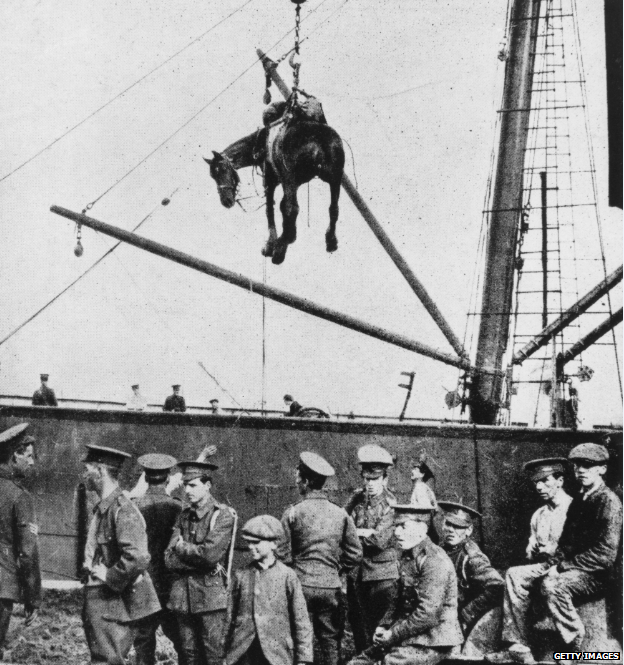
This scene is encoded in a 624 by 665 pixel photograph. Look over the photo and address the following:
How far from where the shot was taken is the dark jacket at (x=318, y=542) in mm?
5109

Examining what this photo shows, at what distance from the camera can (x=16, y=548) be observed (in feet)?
16.9

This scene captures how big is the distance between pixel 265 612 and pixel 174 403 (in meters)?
6.05

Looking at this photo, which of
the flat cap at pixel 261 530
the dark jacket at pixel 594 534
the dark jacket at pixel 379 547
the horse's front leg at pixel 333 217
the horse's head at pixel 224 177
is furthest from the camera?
the horse's head at pixel 224 177

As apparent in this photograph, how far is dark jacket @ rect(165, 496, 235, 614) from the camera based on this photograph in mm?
4871

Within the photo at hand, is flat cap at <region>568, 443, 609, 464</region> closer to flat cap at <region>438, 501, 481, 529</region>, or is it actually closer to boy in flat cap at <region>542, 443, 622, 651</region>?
boy in flat cap at <region>542, 443, 622, 651</region>

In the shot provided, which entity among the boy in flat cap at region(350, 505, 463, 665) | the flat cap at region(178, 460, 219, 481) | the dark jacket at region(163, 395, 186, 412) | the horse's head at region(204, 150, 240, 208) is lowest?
the boy in flat cap at region(350, 505, 463, 665)

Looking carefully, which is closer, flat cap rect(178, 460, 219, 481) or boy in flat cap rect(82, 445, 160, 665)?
boy in flat cap rect(82, 445, 160, 665)

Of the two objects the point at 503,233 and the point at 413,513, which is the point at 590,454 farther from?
the point at 503,233

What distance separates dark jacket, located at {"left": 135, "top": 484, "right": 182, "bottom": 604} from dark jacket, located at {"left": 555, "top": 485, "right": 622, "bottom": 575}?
2.66 m

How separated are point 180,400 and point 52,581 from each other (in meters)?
3.42

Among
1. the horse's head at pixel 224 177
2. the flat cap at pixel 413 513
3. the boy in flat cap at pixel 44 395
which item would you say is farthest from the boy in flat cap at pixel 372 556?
the boy in flat cap at pixel 44 395

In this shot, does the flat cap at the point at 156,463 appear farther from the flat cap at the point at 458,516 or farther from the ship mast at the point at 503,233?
the ship mast at the point at 503,233

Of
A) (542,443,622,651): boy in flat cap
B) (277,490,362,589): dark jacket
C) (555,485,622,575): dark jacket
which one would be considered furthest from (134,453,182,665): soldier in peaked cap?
(555,485,622,575): dark jacket

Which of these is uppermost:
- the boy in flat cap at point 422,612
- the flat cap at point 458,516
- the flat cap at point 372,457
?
the flat cap at point 372,457
